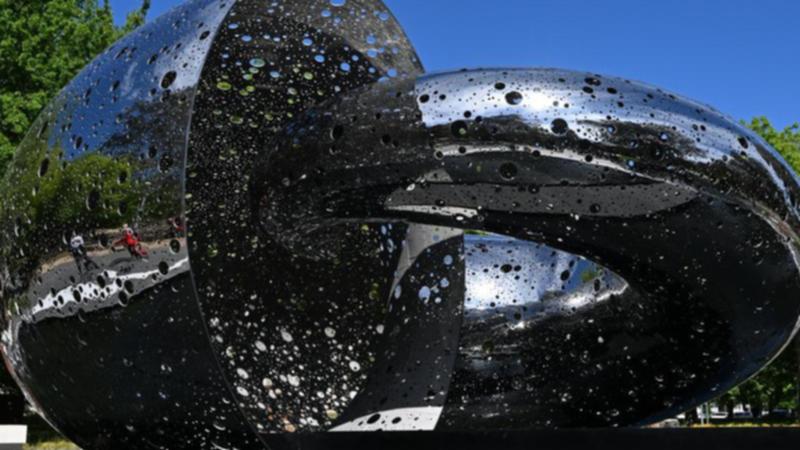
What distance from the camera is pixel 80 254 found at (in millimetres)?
4312

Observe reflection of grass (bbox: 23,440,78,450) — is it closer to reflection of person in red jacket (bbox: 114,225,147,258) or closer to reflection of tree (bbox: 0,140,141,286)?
reflection of tree (bbox: 0,140,141,286)

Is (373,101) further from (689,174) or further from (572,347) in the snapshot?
(572,347)

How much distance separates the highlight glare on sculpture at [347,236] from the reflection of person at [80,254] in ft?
0.04

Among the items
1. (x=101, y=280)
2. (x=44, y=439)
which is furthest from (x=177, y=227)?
(x=44, y=439)

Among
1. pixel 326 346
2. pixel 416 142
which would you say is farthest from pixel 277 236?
pixel 416 142

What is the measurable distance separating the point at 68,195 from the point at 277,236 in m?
1.13

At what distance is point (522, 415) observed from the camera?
19.1 feet

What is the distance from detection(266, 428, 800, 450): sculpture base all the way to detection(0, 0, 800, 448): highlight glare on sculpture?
0.31m

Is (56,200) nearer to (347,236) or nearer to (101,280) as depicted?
(101,280)

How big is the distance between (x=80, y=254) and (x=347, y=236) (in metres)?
1.91

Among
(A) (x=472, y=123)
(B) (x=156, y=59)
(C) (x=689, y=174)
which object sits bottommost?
(C) (x=689, y=174)

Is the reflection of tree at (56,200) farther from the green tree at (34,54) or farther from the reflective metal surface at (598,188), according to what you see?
the green tree at (34,54)

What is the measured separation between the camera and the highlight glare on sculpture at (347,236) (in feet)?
13.5

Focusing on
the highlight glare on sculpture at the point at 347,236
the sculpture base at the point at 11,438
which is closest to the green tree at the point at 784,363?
the sculpture base at the point at 11,438
